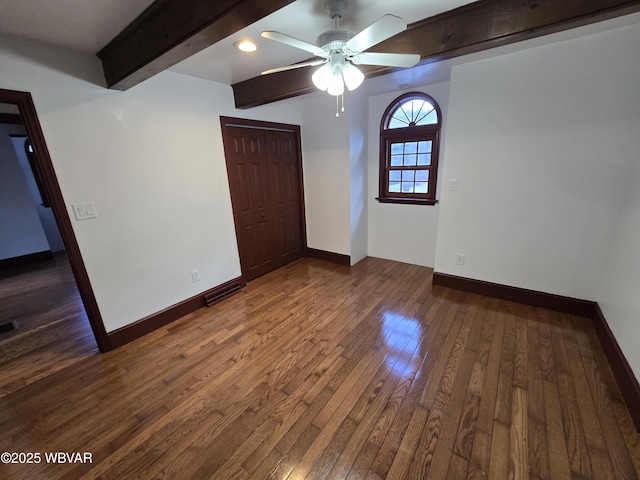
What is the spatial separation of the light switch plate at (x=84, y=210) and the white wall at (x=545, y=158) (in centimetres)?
332

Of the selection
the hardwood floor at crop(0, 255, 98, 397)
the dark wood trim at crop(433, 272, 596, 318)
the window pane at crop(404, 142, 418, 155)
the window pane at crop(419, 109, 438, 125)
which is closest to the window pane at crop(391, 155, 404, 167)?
the window pane at crop(404, 142, 418, 155)

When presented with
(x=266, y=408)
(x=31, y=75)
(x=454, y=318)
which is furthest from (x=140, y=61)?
(x=454, y=318)

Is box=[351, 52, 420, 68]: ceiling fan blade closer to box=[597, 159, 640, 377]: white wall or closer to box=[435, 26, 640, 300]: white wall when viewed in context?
box=[435, 26, 640, 300]: white wall

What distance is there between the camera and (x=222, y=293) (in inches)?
119

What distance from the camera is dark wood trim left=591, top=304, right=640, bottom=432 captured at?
4.85ft

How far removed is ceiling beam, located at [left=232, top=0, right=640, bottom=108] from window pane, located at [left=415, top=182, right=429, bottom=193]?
6.13 ft

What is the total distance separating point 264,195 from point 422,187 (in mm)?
2192

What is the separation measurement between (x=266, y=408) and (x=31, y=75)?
107 inches

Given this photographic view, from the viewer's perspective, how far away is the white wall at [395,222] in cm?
351

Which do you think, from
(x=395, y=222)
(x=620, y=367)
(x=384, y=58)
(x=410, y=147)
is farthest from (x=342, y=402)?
(x=410, y=147)

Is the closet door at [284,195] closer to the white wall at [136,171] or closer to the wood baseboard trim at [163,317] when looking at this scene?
the white wall at [136,171]

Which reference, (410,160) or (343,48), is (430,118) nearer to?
(410,160)

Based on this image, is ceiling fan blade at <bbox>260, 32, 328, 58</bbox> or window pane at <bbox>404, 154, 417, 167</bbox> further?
window pane at <bbox>404, 154, 417, 167</bbox>

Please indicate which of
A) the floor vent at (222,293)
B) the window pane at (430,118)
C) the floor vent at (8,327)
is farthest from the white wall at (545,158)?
the floor vent at (8,327)
